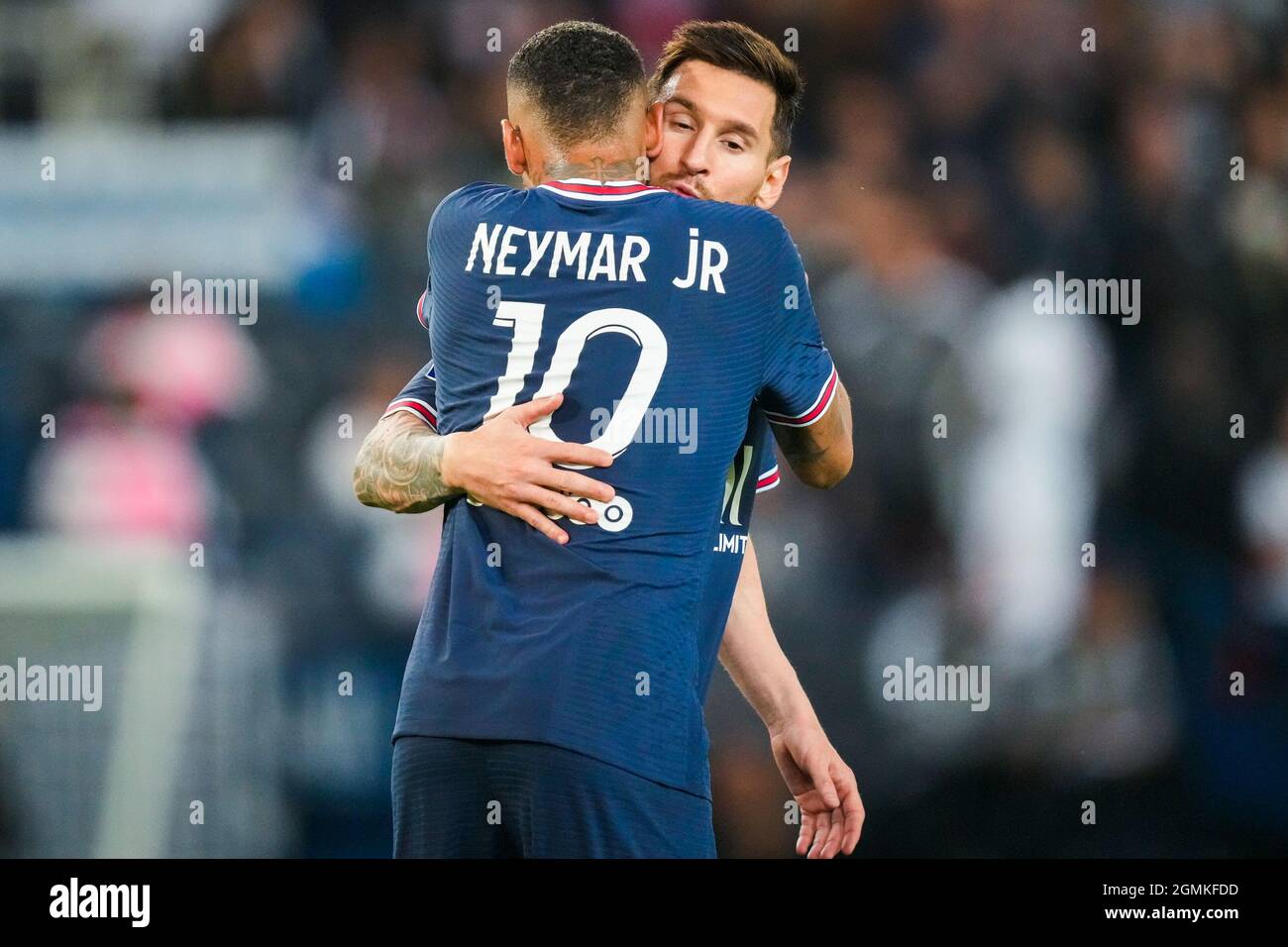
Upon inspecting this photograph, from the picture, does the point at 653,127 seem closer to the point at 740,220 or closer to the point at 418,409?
the point at 740,220

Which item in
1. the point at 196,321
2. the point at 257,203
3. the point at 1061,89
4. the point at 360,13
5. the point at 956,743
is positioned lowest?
the point at 956,743

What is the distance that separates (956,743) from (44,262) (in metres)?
3.93

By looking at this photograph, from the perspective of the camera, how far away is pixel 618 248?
2.71m

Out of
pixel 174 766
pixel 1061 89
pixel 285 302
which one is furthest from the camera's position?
pixel 1061 89

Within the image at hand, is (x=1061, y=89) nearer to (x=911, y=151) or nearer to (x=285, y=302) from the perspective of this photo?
(x=911, y=151)

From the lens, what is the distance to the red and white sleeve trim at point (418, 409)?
2.97 metres

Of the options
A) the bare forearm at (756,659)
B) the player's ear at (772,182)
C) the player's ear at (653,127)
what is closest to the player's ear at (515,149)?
the player's ear at (653,127)

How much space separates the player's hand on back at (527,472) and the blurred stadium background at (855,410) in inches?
113

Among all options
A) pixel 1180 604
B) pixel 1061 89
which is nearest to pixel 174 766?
pixel 1180 604

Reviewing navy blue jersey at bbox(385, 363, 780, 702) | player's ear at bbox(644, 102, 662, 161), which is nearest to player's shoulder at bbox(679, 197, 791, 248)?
player's ear at bbox(644, 102, 662, 161)

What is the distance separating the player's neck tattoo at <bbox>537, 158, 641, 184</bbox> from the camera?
2797 millimetres

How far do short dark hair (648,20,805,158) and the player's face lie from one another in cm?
2

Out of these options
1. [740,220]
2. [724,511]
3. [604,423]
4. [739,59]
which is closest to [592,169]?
[740,220]

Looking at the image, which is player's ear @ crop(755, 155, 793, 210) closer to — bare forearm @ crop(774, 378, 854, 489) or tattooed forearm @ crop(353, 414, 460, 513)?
bare forearm @ crop(774, 378, 854, 489)
